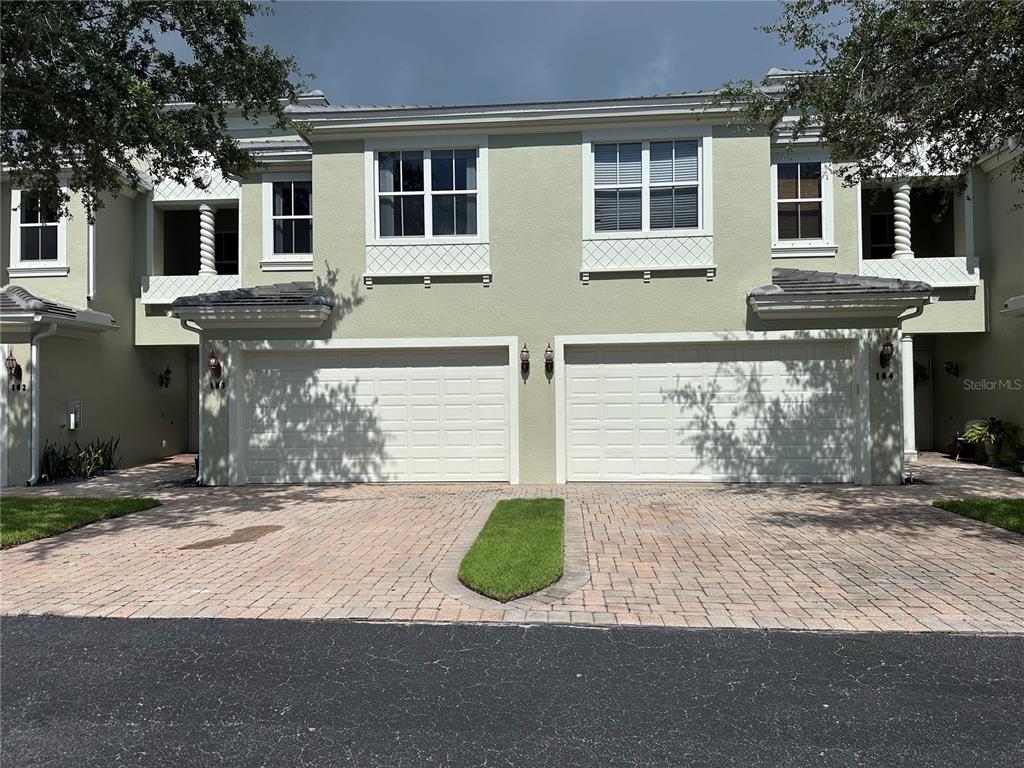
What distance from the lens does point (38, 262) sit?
14.4 meters

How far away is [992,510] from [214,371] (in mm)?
12030

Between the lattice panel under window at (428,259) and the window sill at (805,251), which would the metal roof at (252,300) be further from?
the window sill at (805,251)

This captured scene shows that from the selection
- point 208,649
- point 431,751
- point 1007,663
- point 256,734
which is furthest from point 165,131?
point 1007,663

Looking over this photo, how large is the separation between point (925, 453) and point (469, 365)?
1218 centimetres

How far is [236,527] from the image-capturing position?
27.5 ft

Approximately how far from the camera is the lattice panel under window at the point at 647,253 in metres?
11.2

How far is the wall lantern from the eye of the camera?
35.2 ft

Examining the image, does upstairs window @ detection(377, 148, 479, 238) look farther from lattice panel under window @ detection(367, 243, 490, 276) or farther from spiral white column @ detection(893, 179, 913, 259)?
spiral white column @ detection(893, 179, 913, 259)

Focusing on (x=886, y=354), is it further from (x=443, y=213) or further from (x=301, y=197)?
(x=301, y=197)

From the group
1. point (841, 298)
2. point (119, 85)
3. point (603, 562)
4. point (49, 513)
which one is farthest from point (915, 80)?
point (49, 513)

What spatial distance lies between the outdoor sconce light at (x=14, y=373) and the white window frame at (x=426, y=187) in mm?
7125

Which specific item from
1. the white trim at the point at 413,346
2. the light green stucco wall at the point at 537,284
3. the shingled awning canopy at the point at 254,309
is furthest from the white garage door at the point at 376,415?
the shingled awning canopy at the point at 254,309

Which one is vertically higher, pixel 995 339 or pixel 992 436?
pixel 995 339

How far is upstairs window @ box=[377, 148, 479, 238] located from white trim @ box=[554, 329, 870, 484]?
2.75 meters
